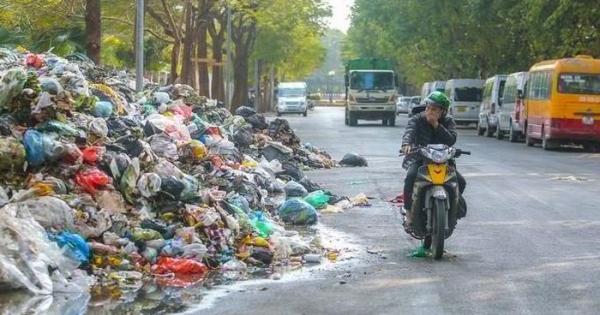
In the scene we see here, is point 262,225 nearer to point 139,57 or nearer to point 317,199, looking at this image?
point 317,199

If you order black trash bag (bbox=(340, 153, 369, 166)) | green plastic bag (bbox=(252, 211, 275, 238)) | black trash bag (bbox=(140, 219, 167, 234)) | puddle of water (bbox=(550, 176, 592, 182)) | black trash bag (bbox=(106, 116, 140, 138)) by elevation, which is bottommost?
black trash bag (bbox=(340, 153, 369, 166))

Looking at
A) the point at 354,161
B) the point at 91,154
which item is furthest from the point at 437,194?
the point at 354,161

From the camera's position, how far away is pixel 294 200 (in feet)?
42.8

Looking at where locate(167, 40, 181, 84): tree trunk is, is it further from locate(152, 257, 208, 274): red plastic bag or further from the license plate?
locate(152, 257, 208, 274): red plastic bag

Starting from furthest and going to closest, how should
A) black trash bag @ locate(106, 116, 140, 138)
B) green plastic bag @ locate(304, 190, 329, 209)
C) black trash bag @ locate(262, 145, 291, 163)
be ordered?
1. black trash bag @ locate(262, 145, 291, 163)
2. green plastic bag @ locate(304, 190, 329, 209)
3. black trash bag @ locate(106, 116, 140, 138)

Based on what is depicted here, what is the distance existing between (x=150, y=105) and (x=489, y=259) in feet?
27.3

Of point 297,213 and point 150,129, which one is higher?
point 150,129

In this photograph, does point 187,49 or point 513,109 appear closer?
point 513,109

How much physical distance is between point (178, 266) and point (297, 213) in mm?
3583

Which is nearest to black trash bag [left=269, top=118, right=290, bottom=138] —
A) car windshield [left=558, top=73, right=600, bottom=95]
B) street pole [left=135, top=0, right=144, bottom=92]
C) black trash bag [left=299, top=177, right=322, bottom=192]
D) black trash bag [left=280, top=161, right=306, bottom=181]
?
street pole [left=135, top=0, right=144, bottom=92]

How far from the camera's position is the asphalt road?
7.68 metres

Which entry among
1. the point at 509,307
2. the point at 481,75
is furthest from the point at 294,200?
the point at 481,75

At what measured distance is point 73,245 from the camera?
8.85m

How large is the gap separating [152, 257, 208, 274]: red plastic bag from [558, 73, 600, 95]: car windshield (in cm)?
2272
